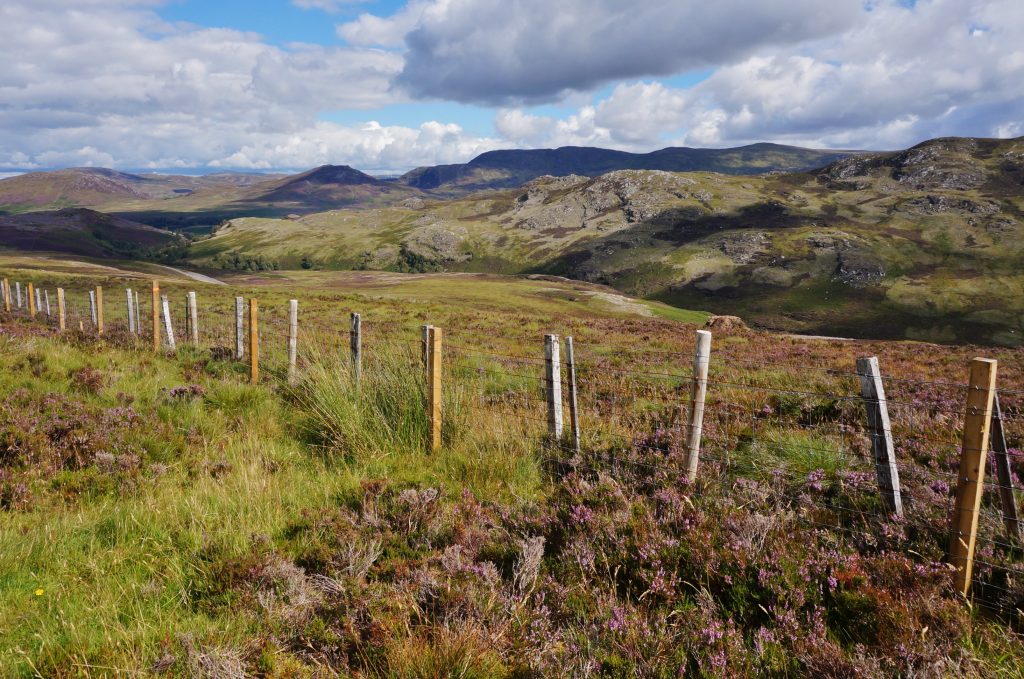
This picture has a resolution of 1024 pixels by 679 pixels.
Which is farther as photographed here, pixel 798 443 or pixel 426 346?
pixel 426 346

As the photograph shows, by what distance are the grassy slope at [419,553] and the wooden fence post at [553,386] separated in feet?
1.42

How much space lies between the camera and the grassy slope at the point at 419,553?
11.6 feet

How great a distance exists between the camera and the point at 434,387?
7.85 metres

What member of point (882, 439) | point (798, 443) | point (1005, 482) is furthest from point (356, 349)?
point (1005, 482)

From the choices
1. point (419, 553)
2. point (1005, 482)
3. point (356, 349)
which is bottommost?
point (419, 553)

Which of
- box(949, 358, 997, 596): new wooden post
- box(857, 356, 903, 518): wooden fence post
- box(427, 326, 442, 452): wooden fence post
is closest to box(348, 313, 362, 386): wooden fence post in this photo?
box(427, 326, 442, 452): wooden fence post

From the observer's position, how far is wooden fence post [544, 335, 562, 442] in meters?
7.49

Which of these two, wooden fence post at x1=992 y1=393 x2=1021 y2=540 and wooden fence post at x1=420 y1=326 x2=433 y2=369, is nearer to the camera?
wooden fence post at x1=992 y1=393 x2=1021 y2=540

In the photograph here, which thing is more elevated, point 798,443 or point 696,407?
point 696,407

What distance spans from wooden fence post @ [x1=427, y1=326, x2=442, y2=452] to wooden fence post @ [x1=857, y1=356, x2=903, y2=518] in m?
5.13

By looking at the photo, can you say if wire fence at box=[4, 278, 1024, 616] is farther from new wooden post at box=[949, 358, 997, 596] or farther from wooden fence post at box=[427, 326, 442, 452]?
wooden fence post at box=[427, 326, 442, 452]

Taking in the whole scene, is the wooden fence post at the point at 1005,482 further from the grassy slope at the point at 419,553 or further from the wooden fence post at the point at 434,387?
the wooden fence post at the point at 434,387

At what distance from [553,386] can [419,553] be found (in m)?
3.34

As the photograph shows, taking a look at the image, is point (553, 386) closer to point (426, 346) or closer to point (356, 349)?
point (426, 346)
